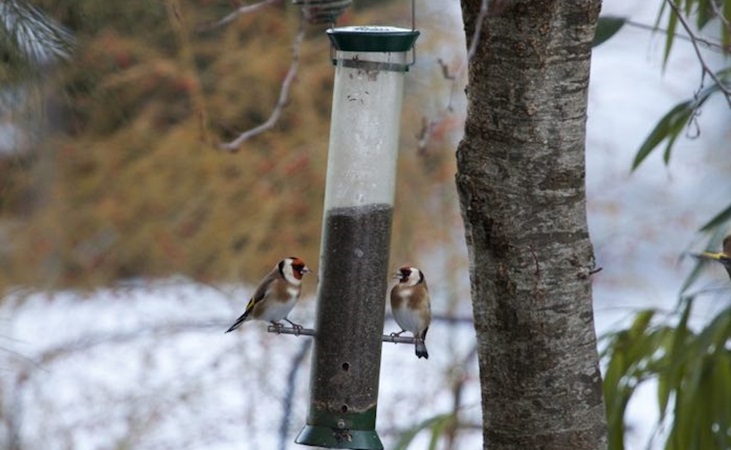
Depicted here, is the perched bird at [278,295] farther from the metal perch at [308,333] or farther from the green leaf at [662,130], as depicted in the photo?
the green leaf at [662,130]

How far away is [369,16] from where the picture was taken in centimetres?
375

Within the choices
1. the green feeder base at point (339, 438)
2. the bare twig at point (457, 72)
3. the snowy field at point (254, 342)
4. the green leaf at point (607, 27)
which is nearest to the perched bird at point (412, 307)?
the green feeder base at point (339, 438)

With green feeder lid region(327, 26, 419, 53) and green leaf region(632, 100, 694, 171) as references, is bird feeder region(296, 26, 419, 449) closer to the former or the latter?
green feeder lid region(327, 26, 419, 53)

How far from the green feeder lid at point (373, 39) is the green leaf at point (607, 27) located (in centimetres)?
41

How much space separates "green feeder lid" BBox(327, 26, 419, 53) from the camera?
146 cm

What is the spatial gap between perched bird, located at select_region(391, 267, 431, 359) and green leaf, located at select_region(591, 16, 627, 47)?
0.49m

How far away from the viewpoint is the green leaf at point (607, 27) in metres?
1.76

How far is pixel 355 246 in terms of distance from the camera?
5.21 feet

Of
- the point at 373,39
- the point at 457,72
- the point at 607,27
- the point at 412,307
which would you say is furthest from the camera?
the point at 607,27

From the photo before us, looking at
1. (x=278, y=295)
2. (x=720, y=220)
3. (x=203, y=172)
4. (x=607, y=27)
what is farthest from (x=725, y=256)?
(x=203, y=172)

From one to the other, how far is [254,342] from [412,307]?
2.03 metres

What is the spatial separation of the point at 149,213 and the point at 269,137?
1.65 ft

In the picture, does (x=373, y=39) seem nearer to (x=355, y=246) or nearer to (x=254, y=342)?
(x=355, y=246)

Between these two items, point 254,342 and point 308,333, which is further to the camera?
point 254,342
